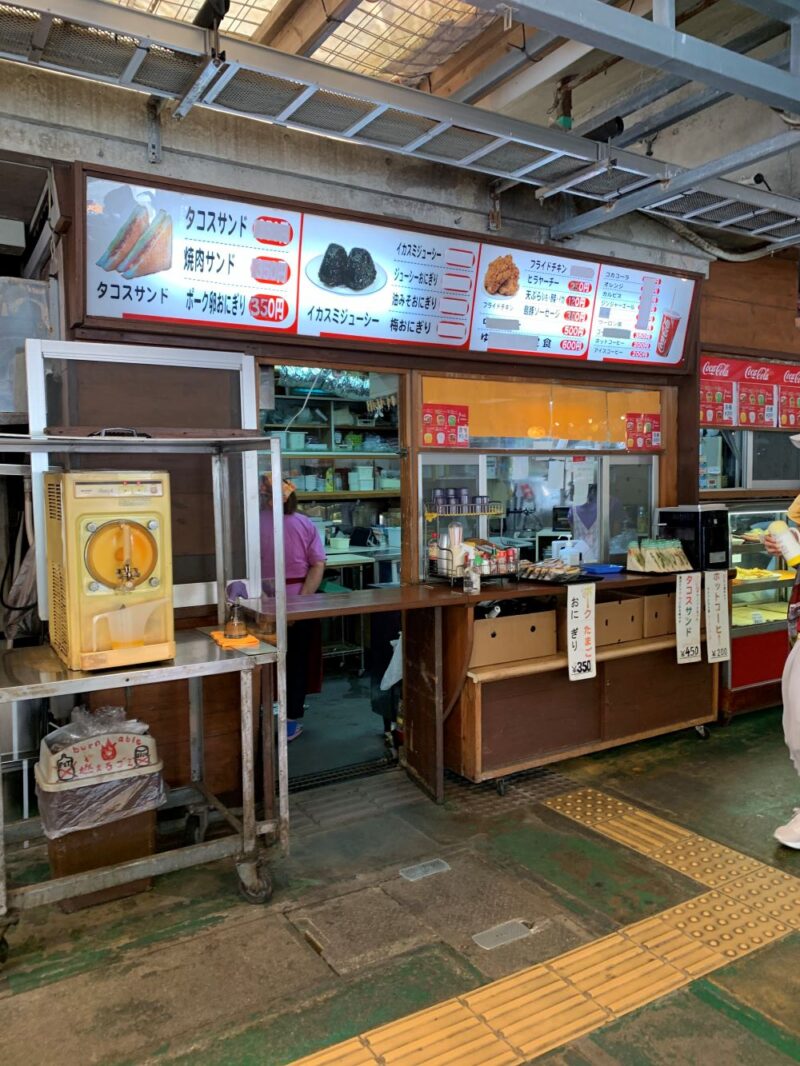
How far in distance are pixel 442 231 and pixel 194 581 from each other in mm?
2389

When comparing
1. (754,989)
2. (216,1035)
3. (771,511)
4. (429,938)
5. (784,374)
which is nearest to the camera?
(216,1035)

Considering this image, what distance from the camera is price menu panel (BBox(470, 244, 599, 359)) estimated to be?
467 cm

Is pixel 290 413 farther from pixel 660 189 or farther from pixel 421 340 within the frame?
pixel 660 189

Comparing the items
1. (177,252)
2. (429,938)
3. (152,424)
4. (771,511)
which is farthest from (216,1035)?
(771,511)

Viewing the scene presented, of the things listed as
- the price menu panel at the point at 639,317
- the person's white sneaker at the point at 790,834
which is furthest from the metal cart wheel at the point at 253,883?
the price menu panel at the point at 639,317

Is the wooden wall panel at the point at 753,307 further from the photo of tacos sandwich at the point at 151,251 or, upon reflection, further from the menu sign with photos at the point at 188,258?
the photo of tacos sandwich at the point at 151,251

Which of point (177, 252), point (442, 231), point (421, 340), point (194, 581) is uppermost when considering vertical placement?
point (442, 231)

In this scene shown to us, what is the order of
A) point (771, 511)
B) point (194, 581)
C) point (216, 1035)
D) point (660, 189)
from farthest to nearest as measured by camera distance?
point (771, 511) < point (660, 189) < point (194, 581) < point (216, 1035)

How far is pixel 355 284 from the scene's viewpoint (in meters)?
A: 4.20

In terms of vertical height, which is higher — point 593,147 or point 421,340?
point 593,147

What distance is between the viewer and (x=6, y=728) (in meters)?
3.95

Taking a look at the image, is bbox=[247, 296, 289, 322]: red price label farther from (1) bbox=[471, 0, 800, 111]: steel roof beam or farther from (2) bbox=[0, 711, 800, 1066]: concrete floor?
(2) bbox=[0, 711, 800, 1066]: concrete floor

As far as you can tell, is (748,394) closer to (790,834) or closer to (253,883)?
(790,834)

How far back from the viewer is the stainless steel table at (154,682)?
108 inches
